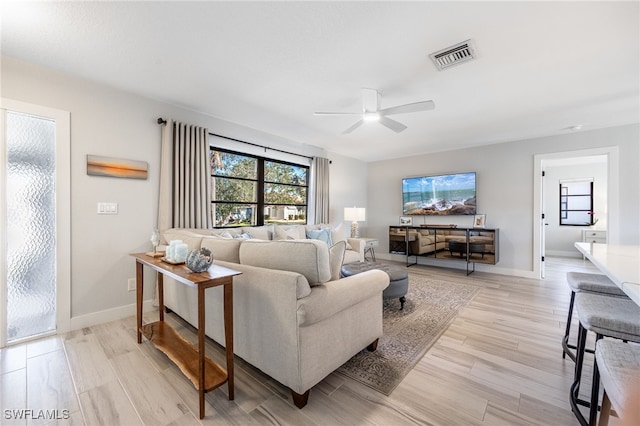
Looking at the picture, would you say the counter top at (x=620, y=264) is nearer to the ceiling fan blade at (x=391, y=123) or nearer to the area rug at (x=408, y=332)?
the area rug at (x=408, y=332)

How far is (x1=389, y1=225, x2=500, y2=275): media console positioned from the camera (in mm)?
4703

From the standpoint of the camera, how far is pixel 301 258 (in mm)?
1623

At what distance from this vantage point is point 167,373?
182 centimetres

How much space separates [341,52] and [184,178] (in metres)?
2.33

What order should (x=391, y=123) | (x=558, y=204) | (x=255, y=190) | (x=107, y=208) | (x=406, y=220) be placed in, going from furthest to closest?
(x=558, y=204)
(x=406, y=220)
(x=255, y=190)
(x=391, y=123)
(x=107, y=208)

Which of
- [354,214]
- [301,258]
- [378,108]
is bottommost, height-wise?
[301,258]

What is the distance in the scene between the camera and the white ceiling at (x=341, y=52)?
5.60 ft

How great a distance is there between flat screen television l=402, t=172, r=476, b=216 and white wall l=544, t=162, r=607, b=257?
354 centimetres

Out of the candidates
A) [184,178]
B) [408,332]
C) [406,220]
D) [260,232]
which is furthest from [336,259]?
[406,220]

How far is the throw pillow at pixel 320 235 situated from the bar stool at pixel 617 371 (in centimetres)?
348

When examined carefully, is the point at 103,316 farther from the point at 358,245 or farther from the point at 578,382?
the point at 578,382

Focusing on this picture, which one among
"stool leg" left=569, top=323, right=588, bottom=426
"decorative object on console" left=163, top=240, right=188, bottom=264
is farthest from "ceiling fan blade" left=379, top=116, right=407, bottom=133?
"decorative object on console" left=163, top=240, right=188, bottom=264

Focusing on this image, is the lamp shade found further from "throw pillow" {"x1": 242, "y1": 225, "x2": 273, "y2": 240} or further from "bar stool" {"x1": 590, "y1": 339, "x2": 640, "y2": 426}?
Answer: "bar stool" {"x1": 590, "y1": 339, "x2": 640, "y2": 426}

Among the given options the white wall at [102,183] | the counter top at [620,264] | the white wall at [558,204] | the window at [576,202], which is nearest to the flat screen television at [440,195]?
the counter top at [620,264]
